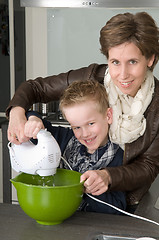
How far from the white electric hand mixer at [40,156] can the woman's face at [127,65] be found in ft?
1.33

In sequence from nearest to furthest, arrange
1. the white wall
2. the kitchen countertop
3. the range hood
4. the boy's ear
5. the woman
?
the kitchen countertop → the woman → the boy's ear → the range hood → the white wall

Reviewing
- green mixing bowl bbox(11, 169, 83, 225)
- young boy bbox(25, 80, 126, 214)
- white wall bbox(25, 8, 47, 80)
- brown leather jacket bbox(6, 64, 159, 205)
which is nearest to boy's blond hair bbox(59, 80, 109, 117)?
young boy bbox(25, 80, 126, 214)

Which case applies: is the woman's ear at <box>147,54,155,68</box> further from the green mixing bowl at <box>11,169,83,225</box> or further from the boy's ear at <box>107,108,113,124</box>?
the green mixing bowl at <box>11,169,83,225</box>

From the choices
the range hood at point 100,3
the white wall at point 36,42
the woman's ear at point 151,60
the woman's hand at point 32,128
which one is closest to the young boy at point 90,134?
the woman's hand at point 32,128

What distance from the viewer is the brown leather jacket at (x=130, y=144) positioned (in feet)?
5.26

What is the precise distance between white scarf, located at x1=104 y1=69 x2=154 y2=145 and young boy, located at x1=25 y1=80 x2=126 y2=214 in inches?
1.1

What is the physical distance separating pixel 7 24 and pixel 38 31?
265 mm

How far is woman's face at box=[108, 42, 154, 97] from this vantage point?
5.26 ft

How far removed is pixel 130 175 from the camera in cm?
160

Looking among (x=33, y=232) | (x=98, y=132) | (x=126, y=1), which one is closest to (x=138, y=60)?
(x=98, y=132)

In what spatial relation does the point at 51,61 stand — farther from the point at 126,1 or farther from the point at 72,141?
the point at 72,141

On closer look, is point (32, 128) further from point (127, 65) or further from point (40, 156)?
point (127, 65)

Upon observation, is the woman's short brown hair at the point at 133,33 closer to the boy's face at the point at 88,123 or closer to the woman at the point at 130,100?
the woman at the point at 130,100

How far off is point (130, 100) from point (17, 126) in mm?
483
